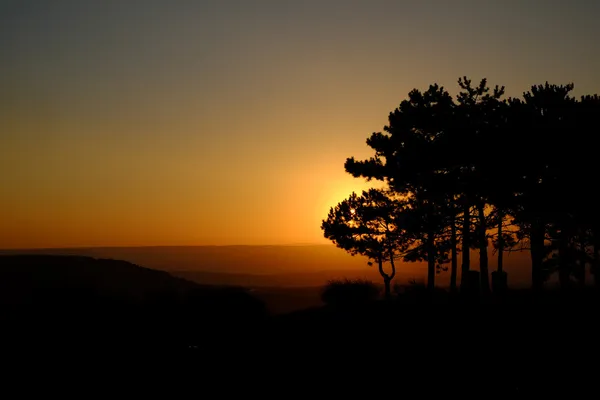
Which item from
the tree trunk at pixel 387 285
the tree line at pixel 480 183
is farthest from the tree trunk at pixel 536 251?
the tree trunk at pixel 387 285

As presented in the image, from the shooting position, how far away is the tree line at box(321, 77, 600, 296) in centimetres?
3198

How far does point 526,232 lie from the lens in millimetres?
35469

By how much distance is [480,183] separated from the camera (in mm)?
34094

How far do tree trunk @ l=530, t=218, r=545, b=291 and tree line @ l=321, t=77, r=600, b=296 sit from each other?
0.22ft

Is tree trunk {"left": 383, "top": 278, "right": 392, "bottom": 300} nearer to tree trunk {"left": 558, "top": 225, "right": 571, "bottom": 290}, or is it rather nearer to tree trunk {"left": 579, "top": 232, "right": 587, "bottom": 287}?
tree trunk {"left": 558, "top": 225, "right": 571, "bottom": 290}

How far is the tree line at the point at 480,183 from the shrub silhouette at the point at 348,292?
374 cm

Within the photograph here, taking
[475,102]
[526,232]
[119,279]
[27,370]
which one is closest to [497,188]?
[526,232]

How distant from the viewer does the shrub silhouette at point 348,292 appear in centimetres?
3562

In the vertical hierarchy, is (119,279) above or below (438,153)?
below

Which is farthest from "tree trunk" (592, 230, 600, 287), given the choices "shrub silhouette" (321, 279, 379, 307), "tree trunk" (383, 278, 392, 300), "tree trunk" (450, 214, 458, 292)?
"shrub silhouette" (321, 279, 379, 307)

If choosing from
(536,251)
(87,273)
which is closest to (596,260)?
(536,251)

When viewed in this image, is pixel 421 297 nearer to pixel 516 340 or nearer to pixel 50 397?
pixel 516 340

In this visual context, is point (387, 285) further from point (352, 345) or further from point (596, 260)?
point (352, 345)

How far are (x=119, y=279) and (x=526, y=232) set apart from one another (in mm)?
62364
